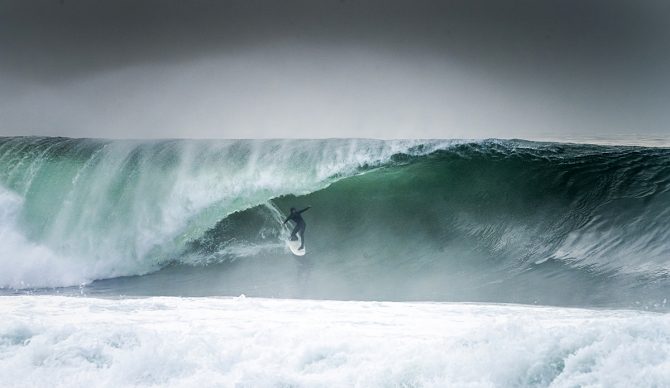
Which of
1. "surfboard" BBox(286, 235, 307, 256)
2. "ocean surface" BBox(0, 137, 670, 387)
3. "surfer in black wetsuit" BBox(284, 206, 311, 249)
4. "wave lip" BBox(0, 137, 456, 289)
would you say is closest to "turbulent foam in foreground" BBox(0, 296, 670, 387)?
"ocean surface" BBox(0, 137, 670, 387)

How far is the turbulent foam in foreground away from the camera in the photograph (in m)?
4.62

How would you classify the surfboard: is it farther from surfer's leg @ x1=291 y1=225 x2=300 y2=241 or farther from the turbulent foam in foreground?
the turbulent foam in foreground

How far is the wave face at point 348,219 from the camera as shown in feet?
31.4

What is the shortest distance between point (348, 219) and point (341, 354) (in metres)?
6.42

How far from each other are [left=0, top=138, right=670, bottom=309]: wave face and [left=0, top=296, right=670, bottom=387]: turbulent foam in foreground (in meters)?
3.37

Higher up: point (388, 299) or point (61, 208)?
point (61, 208)

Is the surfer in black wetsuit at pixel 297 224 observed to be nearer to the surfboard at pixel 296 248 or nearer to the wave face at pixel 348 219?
the surfboard at pixel 296 248

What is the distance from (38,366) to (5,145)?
10553 millimetres

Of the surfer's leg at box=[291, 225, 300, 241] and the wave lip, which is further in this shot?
the wave lip

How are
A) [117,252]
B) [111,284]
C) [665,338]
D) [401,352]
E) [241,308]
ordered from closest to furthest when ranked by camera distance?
[665,338] < [401,352] < [241,308] < [111,284] < [117,252]

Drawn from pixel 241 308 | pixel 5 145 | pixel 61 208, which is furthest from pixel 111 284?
pixel 5 145

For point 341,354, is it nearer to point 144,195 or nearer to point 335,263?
point 335,263

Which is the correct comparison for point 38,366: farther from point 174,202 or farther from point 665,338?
point 174,202

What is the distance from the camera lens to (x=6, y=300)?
305 inches
